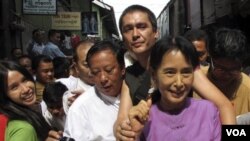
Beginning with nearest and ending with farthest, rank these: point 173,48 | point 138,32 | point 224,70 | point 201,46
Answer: point 173,48
point 138,32
point 224,70
point 201,46

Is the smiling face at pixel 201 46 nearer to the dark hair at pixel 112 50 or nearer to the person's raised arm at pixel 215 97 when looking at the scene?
the dark hair at pixel 112 50

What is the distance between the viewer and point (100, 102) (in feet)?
8.98

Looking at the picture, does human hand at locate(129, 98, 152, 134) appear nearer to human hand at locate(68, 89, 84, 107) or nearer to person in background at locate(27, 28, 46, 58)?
human hand at locate(68, 89, 84, 107)

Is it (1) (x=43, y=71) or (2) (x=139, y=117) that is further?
(1) (x=43, y=71)

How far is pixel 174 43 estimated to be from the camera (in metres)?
2.26

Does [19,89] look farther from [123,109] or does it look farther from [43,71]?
[43,71]

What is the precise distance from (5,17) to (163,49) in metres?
7.88

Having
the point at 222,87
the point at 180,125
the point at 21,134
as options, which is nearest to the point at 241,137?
the point at 180,125

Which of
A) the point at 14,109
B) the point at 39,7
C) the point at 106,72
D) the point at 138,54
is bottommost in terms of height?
the point at 14,109

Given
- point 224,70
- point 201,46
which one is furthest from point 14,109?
point 201,46

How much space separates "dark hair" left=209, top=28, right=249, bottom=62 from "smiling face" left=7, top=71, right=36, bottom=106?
3.91 ft

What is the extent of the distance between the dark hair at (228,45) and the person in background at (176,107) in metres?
0.50

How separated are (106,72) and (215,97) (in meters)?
0.70

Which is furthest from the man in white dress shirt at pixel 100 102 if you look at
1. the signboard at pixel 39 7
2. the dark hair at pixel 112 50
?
the signboard at pixel 39 7
